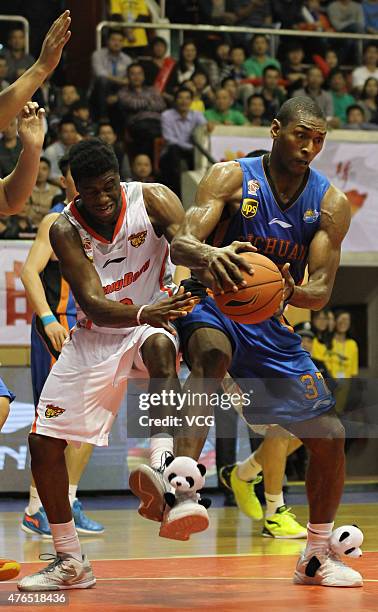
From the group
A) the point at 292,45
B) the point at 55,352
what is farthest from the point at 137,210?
the point at 292,45

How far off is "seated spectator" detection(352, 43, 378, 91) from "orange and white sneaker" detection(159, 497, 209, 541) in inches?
459

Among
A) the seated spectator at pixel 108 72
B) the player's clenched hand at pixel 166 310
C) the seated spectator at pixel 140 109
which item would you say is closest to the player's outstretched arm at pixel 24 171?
the player's clenched hand at pixel 166 310

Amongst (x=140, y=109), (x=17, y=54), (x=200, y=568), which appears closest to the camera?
(x=200, y=568)

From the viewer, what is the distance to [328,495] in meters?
5.33

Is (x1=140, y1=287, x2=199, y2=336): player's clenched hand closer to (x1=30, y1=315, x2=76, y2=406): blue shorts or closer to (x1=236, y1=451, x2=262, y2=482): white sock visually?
(x1=30, y1=315, x2=76, y2=406): blue shorts

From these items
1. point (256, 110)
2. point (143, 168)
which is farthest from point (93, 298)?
point (256, 110)

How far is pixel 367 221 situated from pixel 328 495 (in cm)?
728

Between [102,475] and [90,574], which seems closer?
[90,574]

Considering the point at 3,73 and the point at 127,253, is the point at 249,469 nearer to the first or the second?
the point at 127,253

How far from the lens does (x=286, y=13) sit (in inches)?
623

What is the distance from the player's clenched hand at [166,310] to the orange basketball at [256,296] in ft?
0.48

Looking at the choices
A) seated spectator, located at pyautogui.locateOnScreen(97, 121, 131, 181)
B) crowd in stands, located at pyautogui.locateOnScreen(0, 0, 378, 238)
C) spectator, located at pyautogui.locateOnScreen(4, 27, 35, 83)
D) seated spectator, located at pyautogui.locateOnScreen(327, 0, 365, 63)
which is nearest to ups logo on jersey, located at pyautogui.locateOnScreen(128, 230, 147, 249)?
crowd in stands, located at pyautogui.locateOnScreen(0, 0, 378, 238)

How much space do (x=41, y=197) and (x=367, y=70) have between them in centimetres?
574

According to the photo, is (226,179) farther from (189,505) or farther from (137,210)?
(189,505)
